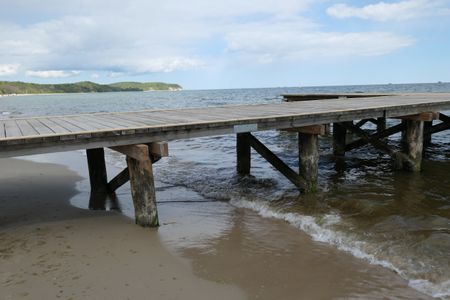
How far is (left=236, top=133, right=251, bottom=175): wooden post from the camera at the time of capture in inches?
415

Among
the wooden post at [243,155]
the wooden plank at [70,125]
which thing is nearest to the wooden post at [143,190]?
the wooden plank at [70,125]

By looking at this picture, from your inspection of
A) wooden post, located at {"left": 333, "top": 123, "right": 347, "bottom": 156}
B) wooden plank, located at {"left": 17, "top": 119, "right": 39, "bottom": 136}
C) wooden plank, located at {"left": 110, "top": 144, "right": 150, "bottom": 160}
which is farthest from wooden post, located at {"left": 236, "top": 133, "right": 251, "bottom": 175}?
wooden plank, located at {"left": 17, "top": 119, "right": 39, "bottom": 136}

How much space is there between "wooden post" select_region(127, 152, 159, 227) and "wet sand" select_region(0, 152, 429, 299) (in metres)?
0.22

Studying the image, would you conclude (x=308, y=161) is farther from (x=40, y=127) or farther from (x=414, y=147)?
(x=40, y=127)

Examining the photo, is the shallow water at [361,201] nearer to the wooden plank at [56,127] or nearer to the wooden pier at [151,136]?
the wooden pier at [151,136]

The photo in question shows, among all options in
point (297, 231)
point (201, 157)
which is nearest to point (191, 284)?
point (297, 231)

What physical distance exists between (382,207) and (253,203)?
2698 millimetres

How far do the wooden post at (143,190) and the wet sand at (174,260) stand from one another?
0.72ft

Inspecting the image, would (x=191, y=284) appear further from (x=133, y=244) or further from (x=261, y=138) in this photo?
(x=261, y=138)

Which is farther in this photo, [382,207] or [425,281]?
[382,207]

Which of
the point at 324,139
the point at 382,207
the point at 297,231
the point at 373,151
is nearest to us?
the point at 297,231

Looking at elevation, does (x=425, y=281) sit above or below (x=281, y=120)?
below

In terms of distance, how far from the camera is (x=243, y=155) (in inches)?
427

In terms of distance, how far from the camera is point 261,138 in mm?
20875
